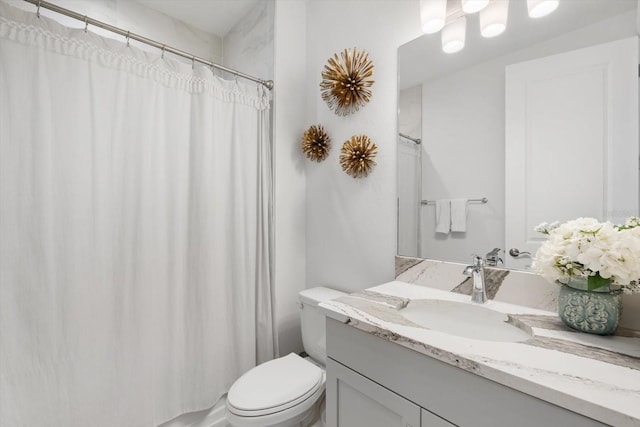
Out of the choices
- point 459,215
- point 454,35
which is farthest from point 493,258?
point 454,35

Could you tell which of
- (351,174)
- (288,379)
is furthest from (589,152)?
(288,379)

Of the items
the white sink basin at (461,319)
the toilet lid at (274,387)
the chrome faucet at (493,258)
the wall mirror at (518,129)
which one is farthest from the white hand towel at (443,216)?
the toilet lid at (274,387)

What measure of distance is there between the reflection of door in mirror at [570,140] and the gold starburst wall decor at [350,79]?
655 mm

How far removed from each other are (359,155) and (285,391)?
1.14 meters

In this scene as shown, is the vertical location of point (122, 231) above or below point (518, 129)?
below

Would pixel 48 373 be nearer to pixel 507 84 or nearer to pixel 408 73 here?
pixel 408 73

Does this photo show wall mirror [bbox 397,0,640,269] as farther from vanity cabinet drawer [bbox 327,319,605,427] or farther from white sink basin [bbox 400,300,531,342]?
vanity cabinet drawer [bbox 327,319,605,427]

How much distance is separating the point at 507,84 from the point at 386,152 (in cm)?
54

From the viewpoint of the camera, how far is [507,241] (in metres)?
1.06

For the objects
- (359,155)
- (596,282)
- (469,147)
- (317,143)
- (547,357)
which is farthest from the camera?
(317,143)

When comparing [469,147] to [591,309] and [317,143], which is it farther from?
[317,143]

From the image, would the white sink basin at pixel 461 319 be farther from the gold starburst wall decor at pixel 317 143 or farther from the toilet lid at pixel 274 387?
the gold starburst wall decor at pixel 317 143

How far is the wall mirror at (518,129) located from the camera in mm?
858

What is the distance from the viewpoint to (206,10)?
6.22ft
